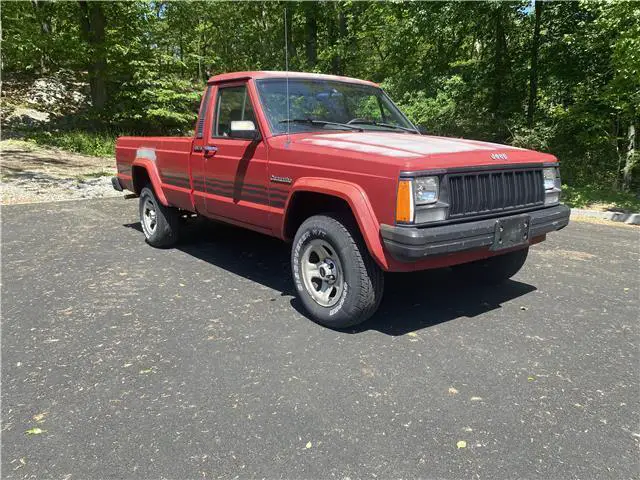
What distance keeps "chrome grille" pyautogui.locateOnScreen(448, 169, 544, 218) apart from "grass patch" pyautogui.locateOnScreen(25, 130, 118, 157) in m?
14.2

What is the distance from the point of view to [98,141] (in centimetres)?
1579

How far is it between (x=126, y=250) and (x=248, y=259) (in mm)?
1630

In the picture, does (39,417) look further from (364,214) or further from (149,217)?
(149,217)

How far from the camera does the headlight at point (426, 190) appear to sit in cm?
317

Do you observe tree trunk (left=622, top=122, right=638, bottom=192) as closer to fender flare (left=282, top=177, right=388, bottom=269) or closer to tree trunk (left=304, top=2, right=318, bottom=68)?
A: fender flare (left=282, top=177, right=388, bottom=269)

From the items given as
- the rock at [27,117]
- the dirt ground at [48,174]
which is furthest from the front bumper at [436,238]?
the rock at [27,117]

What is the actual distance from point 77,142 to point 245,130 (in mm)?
13361

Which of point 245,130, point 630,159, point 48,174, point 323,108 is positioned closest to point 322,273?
point 245,130

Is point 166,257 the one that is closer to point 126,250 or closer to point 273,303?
point 126,250

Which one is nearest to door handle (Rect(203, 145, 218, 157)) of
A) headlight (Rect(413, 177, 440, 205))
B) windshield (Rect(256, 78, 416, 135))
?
windshield (Rect(256, 78, 416, 135))

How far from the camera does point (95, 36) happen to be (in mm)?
16609

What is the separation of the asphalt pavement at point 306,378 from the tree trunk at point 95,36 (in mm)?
13538

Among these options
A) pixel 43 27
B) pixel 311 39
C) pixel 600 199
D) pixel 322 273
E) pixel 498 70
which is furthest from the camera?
pixel 311 39

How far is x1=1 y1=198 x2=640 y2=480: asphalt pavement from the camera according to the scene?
2.31m
